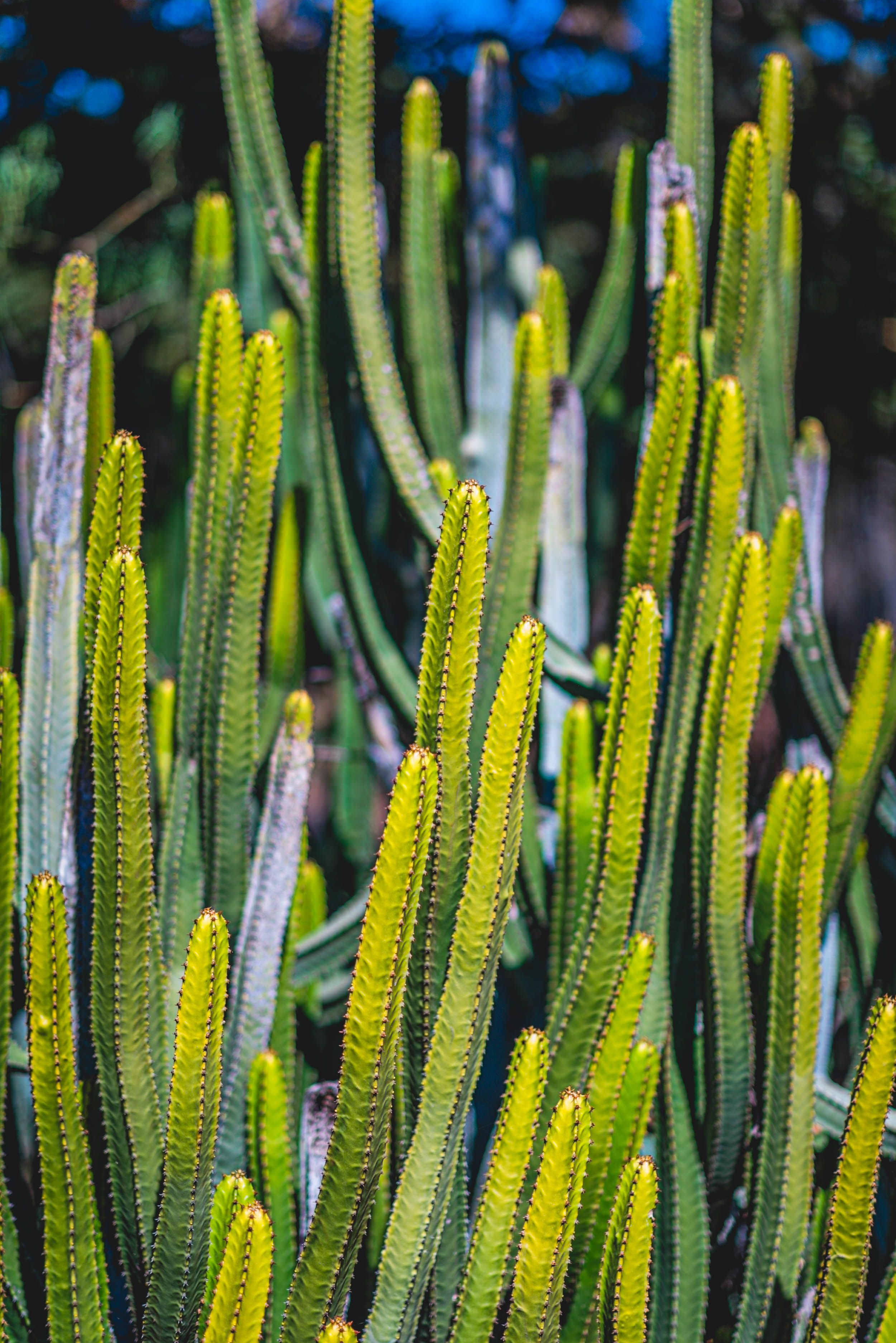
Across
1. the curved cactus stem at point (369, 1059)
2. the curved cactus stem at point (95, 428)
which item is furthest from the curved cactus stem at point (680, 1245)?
the curved cactus stem at point (95, 428)

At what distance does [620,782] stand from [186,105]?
3010 mm

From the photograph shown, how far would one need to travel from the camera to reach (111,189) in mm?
3547

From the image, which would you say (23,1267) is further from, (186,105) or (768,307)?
(186,105)

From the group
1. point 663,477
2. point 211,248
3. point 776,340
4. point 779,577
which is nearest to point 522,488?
point 663,477

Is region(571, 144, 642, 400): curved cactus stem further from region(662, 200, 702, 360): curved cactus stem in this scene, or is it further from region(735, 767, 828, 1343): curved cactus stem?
region(735, 767, 828, 1343): curved cactus stem

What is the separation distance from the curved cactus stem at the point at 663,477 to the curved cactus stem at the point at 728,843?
0.10 m

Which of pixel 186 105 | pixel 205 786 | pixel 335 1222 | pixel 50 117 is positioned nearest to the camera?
pixel 335 1222

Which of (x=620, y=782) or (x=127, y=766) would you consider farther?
(x=620, y=782)

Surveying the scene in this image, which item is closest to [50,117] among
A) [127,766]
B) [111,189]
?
[111,189]

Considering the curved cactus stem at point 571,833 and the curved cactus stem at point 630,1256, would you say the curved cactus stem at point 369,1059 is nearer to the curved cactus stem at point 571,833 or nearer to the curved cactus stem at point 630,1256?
the curved cactus stem at point 630,1256

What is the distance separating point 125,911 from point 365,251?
41.9 inches

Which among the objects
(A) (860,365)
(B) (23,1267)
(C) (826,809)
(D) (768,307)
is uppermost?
(A) (860,365)

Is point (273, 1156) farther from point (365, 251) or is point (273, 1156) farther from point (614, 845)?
point (365, 251)

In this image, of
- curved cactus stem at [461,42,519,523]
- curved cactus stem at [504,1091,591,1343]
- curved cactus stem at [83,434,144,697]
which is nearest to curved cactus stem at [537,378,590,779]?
curved cactus stem at [461,42,519,523]
